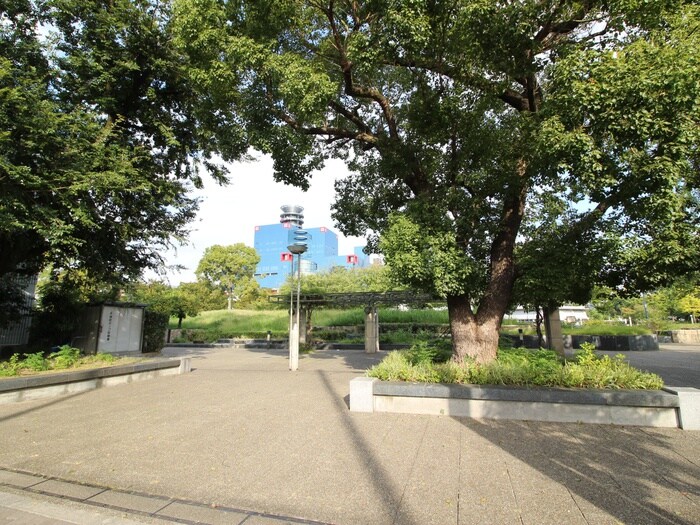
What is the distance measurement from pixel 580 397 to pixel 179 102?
558 inches

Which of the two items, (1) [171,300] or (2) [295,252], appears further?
(1) [171,300]

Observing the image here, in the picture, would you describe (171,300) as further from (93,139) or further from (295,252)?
(93,139)

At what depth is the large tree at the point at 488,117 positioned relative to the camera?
5.12 m

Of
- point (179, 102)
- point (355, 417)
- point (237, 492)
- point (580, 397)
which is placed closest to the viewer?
point (237, 492)

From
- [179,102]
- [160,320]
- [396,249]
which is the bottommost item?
[160,320]

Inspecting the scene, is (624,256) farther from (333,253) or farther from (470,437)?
(333,253)

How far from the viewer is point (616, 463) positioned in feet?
→ 13.4

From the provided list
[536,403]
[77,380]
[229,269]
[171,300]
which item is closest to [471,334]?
[536,403]

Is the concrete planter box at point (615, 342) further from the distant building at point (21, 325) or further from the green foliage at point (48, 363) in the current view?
the distant building at point (21, 325)

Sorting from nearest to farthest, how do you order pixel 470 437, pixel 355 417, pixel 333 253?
1. pixel 470 437
2. pixel 355 417
3. pixel 333 253

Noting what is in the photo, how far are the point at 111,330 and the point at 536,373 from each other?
1593 cm

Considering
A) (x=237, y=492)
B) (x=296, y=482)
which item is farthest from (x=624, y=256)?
(x=237, y=492)

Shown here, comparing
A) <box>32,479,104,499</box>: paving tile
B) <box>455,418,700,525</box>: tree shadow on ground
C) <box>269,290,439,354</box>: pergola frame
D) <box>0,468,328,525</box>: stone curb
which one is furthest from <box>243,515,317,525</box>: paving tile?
<box>269,290,439,354</box>: pergola frame

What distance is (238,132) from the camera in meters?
9.28
